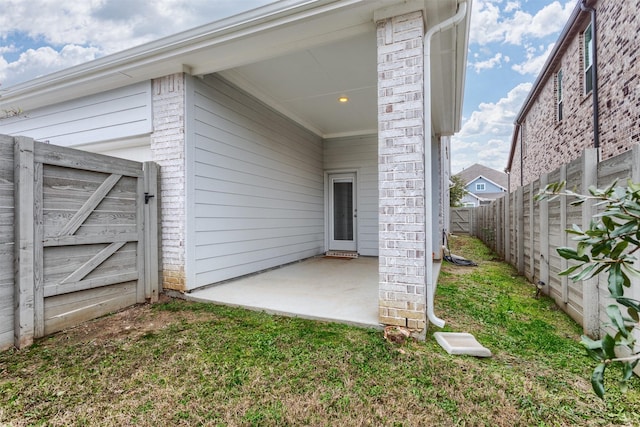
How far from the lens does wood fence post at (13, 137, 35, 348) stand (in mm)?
2691

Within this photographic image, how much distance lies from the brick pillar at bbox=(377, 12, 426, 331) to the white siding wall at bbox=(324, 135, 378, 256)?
4.64 meters

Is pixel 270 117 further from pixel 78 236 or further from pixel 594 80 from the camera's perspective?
pixel 594 80

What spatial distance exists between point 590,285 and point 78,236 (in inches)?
195

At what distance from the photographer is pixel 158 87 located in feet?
14.0

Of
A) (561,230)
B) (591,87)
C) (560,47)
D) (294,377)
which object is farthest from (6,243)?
(560,47)

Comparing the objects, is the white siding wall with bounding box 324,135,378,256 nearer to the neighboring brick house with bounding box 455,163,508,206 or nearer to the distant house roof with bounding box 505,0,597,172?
the distant house roof with bounding box 505,0,597,172

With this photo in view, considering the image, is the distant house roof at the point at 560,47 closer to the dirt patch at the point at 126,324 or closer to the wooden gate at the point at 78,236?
the wooden gate at the point at 78,236

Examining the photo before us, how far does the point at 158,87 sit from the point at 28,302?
299cm

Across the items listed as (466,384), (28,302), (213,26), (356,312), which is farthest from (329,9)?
(28,302)

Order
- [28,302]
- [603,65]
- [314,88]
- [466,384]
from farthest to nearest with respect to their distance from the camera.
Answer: [603,65], [314,88], [28,302], [466,384]

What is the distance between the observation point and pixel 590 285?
8.91ft

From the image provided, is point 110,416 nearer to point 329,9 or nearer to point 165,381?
point 165,381

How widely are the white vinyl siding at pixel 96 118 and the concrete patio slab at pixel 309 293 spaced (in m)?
2.57

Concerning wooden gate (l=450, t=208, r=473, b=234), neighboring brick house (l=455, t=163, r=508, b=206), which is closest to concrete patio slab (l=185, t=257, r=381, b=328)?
wooden gate (l=450, t=208, r=473, b=234)
